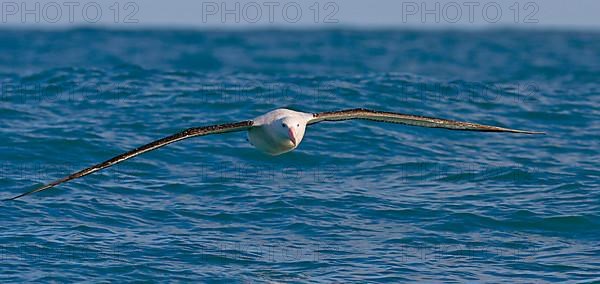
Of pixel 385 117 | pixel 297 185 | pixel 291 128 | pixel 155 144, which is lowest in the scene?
pixel 297 185

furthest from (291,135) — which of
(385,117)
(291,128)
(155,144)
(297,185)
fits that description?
(297,185)

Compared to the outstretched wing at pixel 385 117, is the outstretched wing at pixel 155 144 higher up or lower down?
lower down

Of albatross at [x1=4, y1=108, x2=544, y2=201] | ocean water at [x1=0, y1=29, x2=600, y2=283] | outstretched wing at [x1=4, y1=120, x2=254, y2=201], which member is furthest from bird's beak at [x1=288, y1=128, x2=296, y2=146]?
ocean water at [x1=0, y1=29, x2=600, y2=283]

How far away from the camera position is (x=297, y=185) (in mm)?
21703

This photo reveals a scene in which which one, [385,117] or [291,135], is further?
[385,117]

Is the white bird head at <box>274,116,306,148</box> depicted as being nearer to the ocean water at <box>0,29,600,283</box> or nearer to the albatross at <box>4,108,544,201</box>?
the albatross at <box>4,108,544,201</box>

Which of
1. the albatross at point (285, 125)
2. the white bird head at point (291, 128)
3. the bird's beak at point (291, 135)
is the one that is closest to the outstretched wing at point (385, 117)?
the albatross at point (285, 125)

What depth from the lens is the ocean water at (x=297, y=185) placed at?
17031 millimetres

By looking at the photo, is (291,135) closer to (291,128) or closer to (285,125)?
(291,128)

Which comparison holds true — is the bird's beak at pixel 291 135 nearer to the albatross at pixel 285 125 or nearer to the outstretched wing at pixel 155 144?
the albatross at pixel 285 125

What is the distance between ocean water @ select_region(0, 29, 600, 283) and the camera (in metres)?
17.0

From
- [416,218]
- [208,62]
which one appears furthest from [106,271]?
[208,62]

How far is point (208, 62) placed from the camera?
221 feet

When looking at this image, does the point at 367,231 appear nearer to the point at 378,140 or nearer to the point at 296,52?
the point at 378,140
